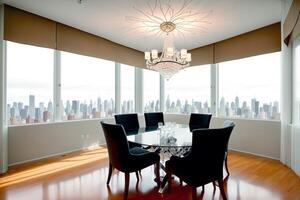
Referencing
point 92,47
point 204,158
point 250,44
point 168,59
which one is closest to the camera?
point 204,158

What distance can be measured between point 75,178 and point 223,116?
3.70 m

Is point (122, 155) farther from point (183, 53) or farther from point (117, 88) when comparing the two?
point (117, 88)

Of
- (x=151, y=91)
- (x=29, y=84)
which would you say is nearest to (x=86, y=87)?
(x=29, y=84)

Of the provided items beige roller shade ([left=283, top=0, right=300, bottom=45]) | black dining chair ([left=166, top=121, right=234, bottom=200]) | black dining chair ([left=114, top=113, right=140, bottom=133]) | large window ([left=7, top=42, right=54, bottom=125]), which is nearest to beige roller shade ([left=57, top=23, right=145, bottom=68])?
large window ([left=7, top=42, right=54, bottom=125])

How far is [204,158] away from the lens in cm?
180

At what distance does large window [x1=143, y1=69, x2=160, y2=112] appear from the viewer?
5.95m

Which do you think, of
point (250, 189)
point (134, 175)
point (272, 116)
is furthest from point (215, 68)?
point (134, 175)

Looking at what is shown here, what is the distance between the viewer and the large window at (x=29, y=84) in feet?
10.6

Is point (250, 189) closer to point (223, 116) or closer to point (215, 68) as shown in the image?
point (223, 116)

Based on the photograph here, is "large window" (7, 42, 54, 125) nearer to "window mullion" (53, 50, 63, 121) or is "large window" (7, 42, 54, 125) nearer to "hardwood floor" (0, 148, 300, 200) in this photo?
"window mullion" (53, 50, 63, 121)

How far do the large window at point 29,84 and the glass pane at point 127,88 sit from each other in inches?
79.6

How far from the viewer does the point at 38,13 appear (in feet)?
10.8

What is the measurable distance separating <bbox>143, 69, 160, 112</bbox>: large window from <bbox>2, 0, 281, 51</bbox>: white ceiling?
1864 mm

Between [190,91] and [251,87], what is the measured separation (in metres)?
1.79
